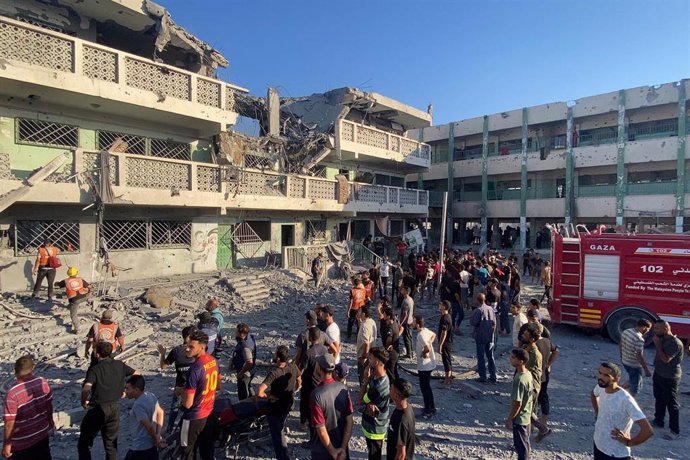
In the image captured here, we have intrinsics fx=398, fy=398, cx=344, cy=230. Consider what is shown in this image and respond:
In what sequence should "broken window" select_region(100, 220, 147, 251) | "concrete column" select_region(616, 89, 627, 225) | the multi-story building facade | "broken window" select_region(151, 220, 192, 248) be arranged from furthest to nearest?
"concrete column" select_region(616, 89, 627, 225) → the multi-story building facade → "broken window" select_region(151, 220, 192, 248) → "broken window" select_region(100, 220, 147, 251)

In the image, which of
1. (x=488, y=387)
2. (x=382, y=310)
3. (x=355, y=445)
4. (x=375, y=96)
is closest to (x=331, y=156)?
(x=375, y=96)

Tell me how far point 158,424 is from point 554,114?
2972cm

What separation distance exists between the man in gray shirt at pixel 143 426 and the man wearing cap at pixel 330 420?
1626mm

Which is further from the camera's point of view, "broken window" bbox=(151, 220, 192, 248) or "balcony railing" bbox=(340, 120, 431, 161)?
"balcony railing" bbox=(340, 120, 431, 161)

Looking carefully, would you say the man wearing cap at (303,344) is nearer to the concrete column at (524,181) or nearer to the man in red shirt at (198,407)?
the man in red shirt at (198,407)

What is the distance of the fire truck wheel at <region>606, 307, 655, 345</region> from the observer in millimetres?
9672

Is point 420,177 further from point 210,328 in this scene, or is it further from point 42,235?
point 210,328

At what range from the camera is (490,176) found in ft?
A: 99.3

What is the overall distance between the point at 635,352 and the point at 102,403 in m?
7.40

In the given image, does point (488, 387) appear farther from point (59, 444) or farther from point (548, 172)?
point (548, 172)

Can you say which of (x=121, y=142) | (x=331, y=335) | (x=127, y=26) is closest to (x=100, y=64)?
(x=121, y=142)

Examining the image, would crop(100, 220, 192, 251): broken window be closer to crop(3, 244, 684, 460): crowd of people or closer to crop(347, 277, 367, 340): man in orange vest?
crop(3, 244, 684, 460): crowd of people

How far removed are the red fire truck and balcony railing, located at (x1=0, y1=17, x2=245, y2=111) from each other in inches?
482

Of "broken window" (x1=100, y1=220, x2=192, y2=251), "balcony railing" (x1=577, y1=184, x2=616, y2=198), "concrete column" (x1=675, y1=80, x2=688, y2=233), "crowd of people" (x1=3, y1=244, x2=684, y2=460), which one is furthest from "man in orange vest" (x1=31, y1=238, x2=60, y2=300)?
"concrete column" (x1=675, y1=80, x2=688, y2=233)
